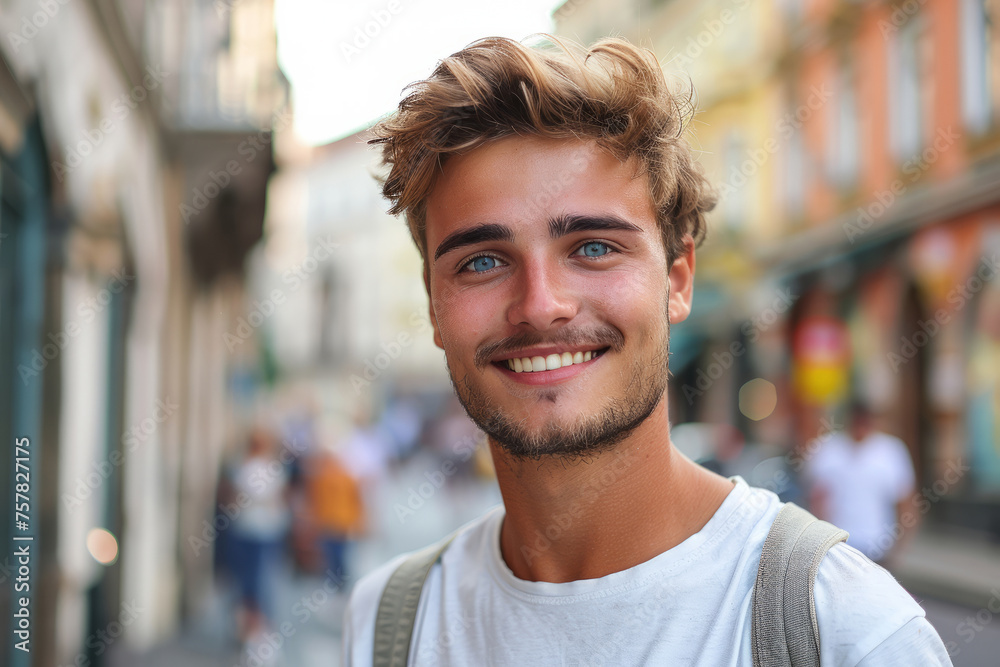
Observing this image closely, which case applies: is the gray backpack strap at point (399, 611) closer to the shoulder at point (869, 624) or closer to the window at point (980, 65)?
the shoulder at point (869, 624)

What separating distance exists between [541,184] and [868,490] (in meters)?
5.68

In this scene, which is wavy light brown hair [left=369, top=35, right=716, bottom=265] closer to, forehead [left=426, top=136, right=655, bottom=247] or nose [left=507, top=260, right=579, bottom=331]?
forehead [left=426, top=136, right=655, bottom=247]

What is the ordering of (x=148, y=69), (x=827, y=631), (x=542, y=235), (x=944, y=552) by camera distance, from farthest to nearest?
(x=944, y=552)
(x=148, y=69)
(x=542, y=235)
(x=827, y=631)

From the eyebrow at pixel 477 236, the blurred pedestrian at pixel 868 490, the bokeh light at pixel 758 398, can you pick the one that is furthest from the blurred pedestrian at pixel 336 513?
the bokeh light at pixel 758 398

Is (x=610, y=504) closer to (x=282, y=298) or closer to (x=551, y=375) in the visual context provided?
(x=551, y=375)

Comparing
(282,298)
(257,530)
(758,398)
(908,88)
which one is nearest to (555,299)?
(257,530)

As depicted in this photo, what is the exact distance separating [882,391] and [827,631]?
13.5 metres

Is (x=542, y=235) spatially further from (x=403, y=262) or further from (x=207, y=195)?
(x=403, y=262)

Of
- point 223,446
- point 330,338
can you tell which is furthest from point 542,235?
point 330,338

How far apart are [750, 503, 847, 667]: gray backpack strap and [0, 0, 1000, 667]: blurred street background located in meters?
1.00

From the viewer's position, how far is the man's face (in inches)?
54.7

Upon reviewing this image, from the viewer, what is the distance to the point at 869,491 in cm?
611

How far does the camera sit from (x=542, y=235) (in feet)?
4.57

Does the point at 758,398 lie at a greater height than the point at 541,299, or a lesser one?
lesser
